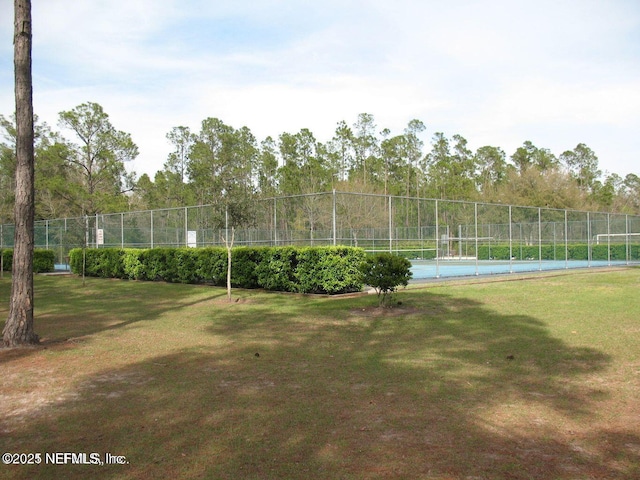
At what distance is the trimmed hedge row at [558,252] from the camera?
2975 cm

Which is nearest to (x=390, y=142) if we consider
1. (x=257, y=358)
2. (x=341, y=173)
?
(x=341, y=173)

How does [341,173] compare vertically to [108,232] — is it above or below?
above

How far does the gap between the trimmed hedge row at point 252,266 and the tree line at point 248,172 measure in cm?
1675

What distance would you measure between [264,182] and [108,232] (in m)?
24.9

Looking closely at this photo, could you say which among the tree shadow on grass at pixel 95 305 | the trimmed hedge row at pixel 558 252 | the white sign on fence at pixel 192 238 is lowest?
the tree shadow on grass at pixel 95 305

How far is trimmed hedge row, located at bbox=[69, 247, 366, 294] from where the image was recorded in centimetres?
1330

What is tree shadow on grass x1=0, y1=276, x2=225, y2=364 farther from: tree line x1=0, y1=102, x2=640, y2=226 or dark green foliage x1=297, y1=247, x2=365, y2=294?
tree line x1=0, y1=102, x2=640, y2=226

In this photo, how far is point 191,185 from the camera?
50250mm

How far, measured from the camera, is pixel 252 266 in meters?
15.3

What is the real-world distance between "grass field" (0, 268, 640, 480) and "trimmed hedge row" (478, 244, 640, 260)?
20183 millimetres

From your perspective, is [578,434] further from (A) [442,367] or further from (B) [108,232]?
(B) [108,232]

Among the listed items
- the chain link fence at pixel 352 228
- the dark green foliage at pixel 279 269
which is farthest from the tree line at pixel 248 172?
the dark green foliage at pixel 279 269

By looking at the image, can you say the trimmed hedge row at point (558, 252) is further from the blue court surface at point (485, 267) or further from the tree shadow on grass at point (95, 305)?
the tree shadow on grass at point (95, 305)

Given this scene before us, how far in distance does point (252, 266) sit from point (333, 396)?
10.5 meters
